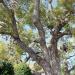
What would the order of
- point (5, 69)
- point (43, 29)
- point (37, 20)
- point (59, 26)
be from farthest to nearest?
point (59, 26)
point (43, 29)
point (37, 20)
point (5, 69)

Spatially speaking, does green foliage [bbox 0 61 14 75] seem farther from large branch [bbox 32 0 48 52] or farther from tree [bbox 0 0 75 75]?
large branch [bbox 32 0 48 52]

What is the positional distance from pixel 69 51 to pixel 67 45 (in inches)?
32.0

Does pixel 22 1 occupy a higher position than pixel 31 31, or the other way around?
pixel 22 1

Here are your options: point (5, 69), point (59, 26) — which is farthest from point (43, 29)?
point (5, 69)

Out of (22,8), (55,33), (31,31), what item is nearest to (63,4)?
(55,33)

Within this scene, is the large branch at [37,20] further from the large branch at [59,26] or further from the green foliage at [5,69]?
the green foliage at [5,69]

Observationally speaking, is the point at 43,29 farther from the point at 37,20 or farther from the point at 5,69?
the point at 5,69

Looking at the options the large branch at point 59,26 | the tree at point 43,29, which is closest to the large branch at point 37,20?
the tree at point 43,29

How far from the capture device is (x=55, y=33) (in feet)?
54.3

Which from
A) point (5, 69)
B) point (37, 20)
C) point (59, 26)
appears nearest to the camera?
point (5, 69)

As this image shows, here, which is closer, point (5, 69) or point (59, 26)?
point (5, 69)

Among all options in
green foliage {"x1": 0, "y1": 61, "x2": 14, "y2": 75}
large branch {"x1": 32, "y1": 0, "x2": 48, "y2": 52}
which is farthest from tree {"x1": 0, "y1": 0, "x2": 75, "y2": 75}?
green foliage {"x1": 0, "y1": 61, "x2": 14, "y2": 75}

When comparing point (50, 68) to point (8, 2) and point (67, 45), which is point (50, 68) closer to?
point (8, 2)

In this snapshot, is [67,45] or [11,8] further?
[67,45]
